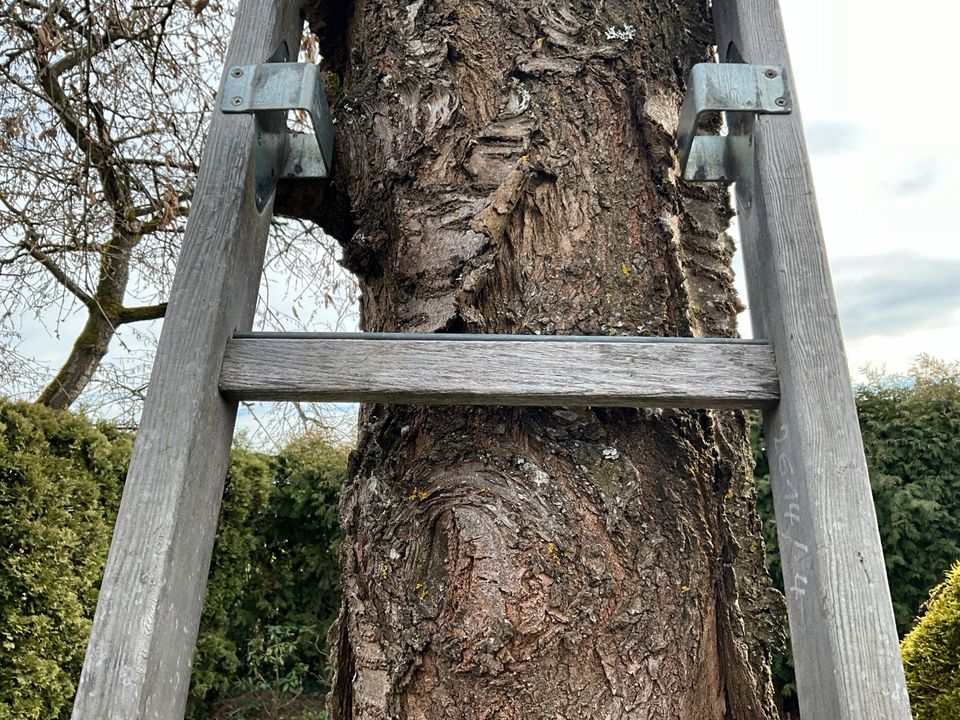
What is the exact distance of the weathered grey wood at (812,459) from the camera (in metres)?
0.71

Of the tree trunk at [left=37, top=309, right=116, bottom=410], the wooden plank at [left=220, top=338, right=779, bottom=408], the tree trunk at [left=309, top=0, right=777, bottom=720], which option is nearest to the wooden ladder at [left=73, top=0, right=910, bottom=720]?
the wooden plank at [left=220, top=338, right=779, bottom=408]

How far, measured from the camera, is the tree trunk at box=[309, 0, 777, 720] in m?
0.94

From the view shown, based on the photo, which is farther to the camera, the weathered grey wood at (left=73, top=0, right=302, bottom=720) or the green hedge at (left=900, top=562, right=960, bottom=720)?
the green hedge at (left=900, top=562, right=960, bottom=720)

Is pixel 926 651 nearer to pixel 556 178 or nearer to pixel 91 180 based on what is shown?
pixel 556 178

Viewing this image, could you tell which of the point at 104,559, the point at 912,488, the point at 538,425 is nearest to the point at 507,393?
the point at 538,425

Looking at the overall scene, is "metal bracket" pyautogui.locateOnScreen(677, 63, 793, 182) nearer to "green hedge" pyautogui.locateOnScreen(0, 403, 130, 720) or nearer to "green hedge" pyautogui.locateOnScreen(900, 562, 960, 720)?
"green hedge" pyautogui.locateOnScreen(900, 562, 960, 720)

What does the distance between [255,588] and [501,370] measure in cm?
481

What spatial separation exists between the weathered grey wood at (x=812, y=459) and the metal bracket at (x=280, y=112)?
1.99 feet

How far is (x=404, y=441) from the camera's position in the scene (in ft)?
3.47

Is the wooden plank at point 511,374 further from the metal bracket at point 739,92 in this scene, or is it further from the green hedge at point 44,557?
the green hedge at point 44,557

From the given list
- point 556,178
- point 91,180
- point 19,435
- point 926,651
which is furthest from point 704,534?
point 91,180

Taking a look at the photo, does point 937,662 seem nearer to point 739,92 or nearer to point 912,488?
point 912,488

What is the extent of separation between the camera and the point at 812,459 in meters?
0.79

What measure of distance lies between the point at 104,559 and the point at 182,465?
349 cm
